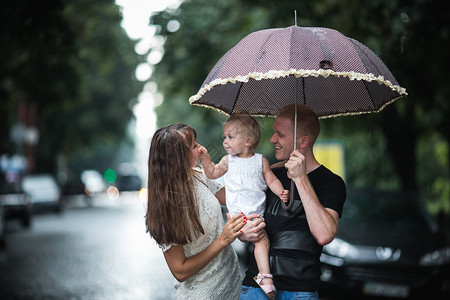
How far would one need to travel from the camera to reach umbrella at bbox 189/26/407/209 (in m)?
3.31

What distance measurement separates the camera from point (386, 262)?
7.96m

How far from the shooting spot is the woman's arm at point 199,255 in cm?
330

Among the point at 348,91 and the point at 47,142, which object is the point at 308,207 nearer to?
the point at 348,91

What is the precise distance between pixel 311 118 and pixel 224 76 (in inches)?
21.6

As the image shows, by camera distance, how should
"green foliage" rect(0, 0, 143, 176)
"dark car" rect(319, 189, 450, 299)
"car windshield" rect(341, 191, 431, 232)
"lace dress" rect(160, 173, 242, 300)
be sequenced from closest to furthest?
"lace dress" rect(160, 173, 242, 300) → "dark car" rect(319, 189, 450, 299) → "car windshield" rect(341, 191, 431, 232) → "green foliage" rect(0, 0, 143, 176)

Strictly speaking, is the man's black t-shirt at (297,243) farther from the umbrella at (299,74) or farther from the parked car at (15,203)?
the parked car at (15,203)

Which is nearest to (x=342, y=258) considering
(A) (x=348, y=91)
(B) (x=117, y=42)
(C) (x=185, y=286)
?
(A) (x=348, y=91)

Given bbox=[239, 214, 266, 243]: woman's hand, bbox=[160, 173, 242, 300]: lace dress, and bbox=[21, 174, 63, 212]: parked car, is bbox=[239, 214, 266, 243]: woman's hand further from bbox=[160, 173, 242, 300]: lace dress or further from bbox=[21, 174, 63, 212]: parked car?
bbox=[21, 174, 63, 212]: parked car

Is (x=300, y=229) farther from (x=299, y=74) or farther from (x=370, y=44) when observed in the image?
(x=370, y=44)

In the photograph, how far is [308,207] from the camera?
3.24 m

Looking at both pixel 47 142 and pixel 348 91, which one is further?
pixel 47 142

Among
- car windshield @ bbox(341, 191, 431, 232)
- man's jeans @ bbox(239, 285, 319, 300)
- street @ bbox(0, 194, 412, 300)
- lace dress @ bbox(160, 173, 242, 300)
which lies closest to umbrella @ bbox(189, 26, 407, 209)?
lace dress @ bbox(160, 173, 242, 300)

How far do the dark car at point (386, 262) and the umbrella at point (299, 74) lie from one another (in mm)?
4231

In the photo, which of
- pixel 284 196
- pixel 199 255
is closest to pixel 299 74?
pixel 284 196
